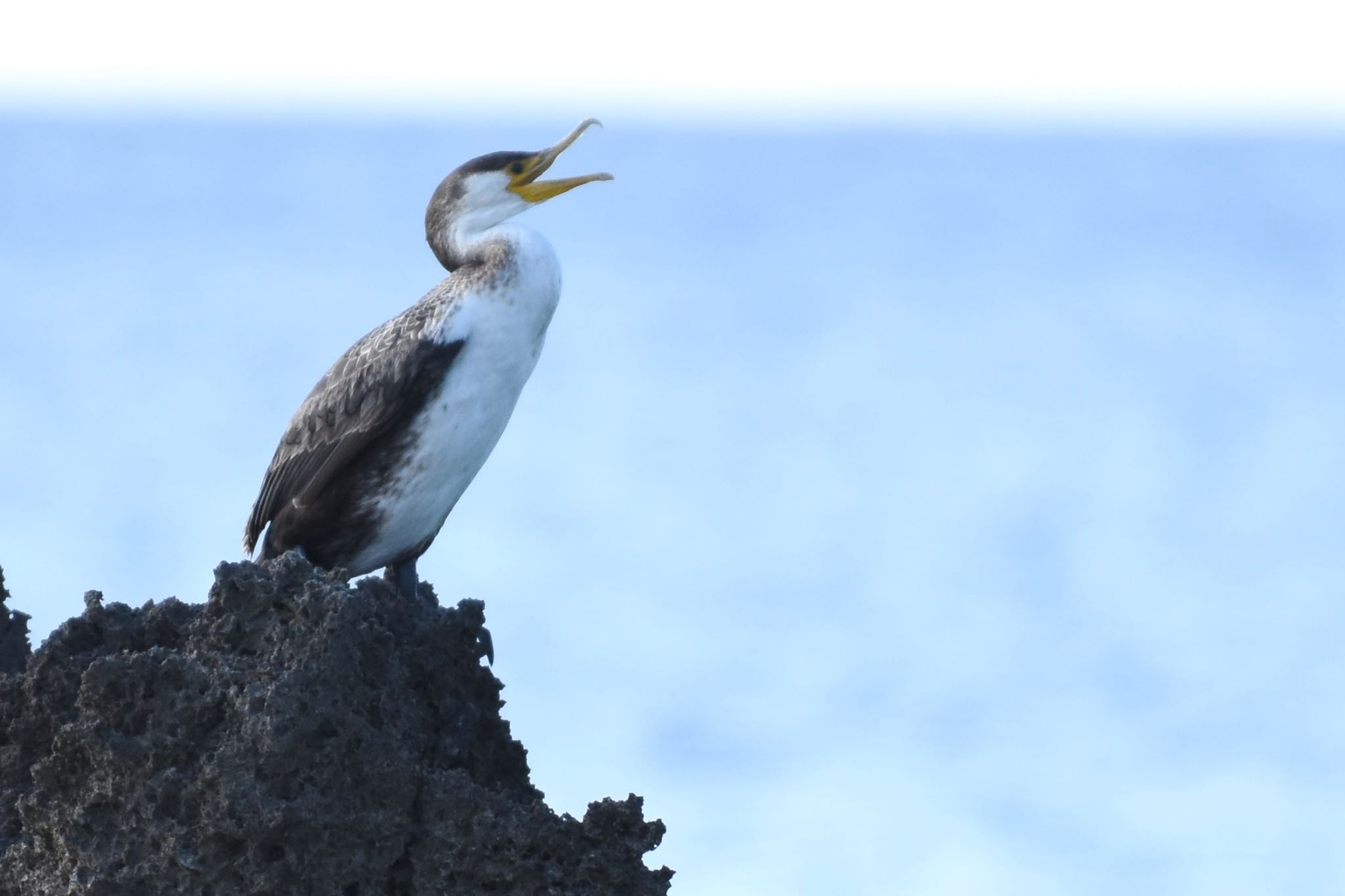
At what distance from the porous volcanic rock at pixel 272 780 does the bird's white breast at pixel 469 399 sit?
60.8 inches

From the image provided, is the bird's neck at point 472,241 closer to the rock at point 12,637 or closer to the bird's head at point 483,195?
the bird's head at point 483,195

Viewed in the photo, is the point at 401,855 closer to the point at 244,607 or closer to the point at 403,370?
the point at 244,607

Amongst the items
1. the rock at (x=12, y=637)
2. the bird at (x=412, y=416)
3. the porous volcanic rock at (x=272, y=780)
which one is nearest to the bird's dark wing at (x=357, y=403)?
the bird at (x=412, y=416)

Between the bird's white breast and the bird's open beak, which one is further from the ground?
the bird's open beak

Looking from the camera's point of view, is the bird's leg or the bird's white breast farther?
the bird's leg

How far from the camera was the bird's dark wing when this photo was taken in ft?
22.6

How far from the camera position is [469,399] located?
6949 mm

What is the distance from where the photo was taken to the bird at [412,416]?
693 cm

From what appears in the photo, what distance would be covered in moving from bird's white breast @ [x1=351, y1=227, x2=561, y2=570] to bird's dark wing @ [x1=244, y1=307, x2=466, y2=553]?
9 cm

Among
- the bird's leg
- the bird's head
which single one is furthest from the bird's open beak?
the bird's leg

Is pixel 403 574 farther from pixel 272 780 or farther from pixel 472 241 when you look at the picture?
pixel 272 780

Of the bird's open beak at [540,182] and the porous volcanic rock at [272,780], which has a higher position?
the bird's open beak at [540,182]

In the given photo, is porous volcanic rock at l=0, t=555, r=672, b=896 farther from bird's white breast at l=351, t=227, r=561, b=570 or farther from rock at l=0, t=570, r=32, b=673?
bird's white breast at l=351, t=227, r=561, b=570

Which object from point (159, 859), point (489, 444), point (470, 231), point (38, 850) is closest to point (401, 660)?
point (159, 859)
